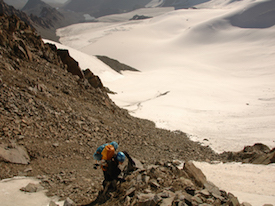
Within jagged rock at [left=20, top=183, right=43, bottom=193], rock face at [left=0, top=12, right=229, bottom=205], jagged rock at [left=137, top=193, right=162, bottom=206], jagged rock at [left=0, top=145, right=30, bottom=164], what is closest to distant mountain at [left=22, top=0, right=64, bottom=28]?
rock face at [left=0, top=12, right=229, bottom=205]

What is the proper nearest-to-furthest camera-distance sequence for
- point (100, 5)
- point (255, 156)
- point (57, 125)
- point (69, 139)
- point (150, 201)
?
1. point (150, 201)
2. point (69, 139)
3. point (57, 125)
4. point (255, 156)
5. point (100, 5)

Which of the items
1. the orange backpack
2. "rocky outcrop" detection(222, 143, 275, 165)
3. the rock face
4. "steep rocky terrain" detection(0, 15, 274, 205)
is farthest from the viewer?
"rocky outcrop" detection(222, 143, 275, 165)

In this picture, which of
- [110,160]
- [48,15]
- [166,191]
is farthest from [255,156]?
[48,15]

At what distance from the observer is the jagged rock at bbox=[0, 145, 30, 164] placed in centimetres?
511

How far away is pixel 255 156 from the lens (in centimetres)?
759

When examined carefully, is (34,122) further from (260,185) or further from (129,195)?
(260,185)

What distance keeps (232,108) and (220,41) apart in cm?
→ 4438

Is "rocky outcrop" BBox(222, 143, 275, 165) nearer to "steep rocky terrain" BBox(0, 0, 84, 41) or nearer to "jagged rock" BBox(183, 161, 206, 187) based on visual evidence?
"jagged rock" BBox(183, 161, 206, 187)

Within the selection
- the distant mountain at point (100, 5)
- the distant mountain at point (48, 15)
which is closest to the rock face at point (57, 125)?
the distant mountain at point (48, 15)

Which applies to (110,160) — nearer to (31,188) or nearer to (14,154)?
(31,188)

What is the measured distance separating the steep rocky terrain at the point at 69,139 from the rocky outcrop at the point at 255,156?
321 millimetres

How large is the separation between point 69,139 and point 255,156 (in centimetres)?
608

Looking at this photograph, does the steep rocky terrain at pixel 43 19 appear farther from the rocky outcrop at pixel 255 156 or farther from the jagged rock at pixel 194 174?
the jagged rock at pixel 194 174

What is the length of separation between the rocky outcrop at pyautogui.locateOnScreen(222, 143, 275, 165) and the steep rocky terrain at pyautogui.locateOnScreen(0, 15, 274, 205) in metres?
0.32
